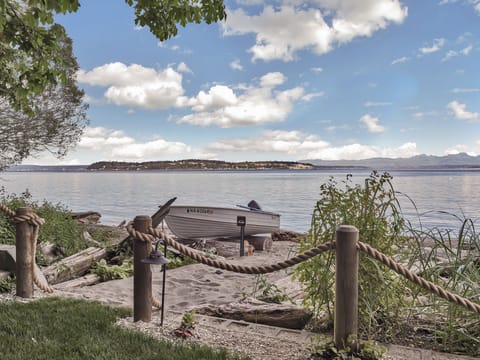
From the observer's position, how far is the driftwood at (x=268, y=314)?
392cm

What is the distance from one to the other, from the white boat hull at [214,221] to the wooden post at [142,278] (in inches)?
312

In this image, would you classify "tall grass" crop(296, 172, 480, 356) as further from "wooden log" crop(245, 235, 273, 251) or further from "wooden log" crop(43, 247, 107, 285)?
"wooden log" crop(245, 235, 273, 251)

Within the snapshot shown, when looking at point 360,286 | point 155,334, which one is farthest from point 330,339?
point 155,334

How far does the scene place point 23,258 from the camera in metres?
4.92

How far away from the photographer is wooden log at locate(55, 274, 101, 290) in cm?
610

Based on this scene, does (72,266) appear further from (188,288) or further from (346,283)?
(346,283)

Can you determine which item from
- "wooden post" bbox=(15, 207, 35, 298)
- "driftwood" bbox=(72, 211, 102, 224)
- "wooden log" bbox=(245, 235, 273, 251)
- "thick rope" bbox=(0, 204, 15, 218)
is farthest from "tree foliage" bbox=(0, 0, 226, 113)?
"driftwood" bbox=(72, 211, 102, 224)

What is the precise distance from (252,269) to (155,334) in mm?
1079

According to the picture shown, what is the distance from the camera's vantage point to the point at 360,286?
11.4 ft

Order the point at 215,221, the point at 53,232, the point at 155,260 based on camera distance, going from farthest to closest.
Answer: the point at 215,221, the point at 53,232, the point at 155,260

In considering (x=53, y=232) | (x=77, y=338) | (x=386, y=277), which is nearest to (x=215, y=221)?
(x=53, y=232)

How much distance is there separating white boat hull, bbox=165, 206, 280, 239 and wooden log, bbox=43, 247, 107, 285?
4.35 metres

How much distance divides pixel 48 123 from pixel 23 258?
10.3 m

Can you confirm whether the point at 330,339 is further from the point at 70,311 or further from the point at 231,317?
the point at 70,311
